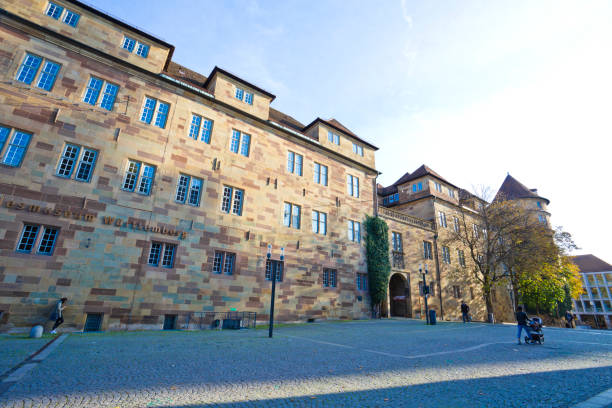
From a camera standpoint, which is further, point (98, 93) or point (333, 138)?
point (333, 138)

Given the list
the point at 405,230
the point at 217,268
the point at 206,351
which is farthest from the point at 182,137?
the point at 405,230

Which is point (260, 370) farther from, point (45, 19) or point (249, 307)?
point (45, 19)

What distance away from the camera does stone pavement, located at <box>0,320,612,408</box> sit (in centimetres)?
423

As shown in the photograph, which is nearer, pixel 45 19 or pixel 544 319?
pixel 45 19

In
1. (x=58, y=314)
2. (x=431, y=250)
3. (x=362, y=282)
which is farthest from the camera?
(x=431, y=250)

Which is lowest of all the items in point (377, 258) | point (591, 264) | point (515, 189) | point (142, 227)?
point (142, 227)

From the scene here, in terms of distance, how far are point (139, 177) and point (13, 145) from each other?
5.20 m

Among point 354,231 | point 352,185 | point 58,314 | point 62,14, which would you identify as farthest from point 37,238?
point 352,185

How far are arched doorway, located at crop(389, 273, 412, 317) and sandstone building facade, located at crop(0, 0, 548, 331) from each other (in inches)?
256

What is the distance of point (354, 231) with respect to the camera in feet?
83.1

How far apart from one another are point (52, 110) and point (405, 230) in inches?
1159

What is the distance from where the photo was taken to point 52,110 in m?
14.0

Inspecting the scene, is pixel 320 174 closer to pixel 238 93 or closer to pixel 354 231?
pixel 354 231

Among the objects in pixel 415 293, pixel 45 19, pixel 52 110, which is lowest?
pixel 415 293
